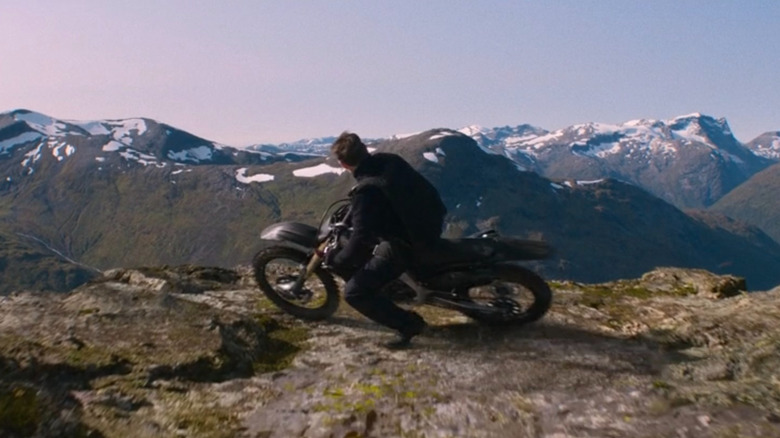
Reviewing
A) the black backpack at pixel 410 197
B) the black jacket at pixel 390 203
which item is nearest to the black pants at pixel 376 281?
the black jacket at pixel 390 203

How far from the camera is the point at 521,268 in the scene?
1005 centimetres

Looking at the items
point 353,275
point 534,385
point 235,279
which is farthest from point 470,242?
point 235,279

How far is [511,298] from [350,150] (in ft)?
12.0

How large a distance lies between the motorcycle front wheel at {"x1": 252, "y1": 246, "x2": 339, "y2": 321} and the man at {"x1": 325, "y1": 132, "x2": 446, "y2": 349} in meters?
1.42

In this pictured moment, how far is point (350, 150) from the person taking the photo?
30.9 ft

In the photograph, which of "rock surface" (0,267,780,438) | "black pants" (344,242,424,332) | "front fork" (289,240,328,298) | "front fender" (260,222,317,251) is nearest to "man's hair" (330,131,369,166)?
"black pants" (344,242,424,332)

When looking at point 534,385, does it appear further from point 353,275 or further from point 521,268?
point 353,275

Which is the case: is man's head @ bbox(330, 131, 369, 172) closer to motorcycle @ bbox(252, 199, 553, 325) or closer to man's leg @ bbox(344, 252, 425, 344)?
motorcycle @ bbox(252, 199, 553, 325)

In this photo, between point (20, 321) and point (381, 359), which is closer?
point (381, 359)

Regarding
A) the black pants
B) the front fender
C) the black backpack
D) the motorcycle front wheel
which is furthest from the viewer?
the front fender

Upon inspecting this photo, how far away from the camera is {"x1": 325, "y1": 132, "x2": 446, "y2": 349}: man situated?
30.9 ft

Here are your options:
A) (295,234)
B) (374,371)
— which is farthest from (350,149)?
(374,371)

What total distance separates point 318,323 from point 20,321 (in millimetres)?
4747

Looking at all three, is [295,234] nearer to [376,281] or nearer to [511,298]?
[376,281]
